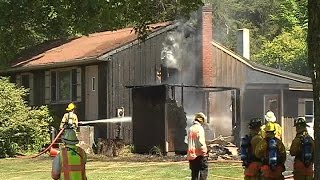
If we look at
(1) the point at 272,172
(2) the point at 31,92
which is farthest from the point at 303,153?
(2) the point at 31,92

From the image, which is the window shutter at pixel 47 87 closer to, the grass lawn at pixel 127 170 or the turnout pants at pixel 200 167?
the grass lawn at pixel 127 170

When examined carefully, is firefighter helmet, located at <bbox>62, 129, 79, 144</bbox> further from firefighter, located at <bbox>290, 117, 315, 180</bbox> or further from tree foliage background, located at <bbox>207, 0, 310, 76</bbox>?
tree foliage background, located at <bbox>207, 0, 310, 76</bbox>

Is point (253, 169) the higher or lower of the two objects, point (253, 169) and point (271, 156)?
the lower

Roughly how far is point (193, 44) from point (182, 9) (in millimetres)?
16073

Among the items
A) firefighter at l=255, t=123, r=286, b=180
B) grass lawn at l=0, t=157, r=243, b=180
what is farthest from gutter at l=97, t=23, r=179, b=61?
firefighter at l=255, t=123, r=286, b=180

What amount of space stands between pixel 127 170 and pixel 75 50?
1303 centimetres

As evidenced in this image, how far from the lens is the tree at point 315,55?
7676 millimetres

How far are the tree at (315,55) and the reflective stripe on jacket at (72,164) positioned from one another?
2964mm

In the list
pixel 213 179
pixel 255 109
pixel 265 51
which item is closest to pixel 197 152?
pixel 213 179

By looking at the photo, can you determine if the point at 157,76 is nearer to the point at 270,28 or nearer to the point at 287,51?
the point at 287,51

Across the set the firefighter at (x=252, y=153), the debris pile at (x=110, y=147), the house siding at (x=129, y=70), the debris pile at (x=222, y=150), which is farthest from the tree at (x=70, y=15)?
the house siding at (x=129, y=70)

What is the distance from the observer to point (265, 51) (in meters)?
57.8

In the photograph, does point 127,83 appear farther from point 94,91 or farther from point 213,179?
point 213,179

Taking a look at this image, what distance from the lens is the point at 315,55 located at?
7.70 metres
